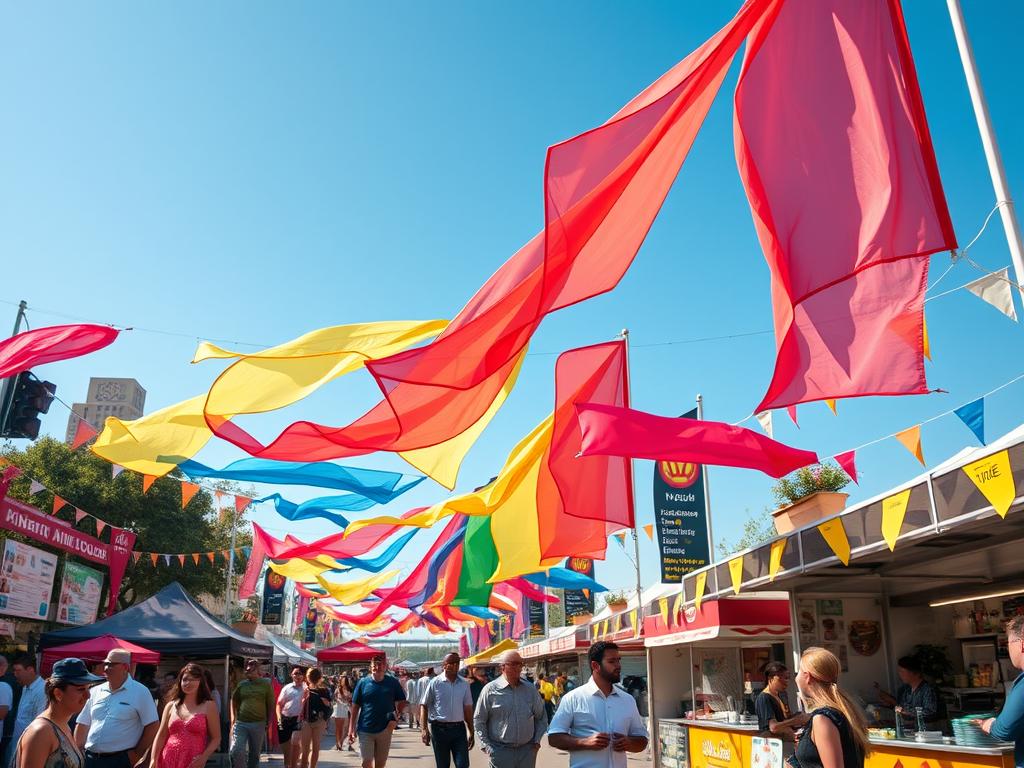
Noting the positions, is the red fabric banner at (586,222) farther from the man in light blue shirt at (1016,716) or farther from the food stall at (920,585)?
the food stall at (920,585)

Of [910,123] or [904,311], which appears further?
[904,311]

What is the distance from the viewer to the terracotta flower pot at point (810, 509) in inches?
423

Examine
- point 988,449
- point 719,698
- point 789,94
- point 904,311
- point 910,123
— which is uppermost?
point 789,94

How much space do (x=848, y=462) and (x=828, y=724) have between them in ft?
26.9

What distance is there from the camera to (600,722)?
18.2 feet

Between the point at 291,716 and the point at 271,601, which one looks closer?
the point at 291,716

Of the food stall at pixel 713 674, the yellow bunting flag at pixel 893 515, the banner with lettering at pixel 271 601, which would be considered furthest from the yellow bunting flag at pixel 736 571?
the banner with lettering at pixel 271 601

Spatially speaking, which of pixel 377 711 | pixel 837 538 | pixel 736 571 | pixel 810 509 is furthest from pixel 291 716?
pixel 837 538

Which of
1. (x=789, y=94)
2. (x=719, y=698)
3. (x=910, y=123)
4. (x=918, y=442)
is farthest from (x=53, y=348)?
(x=719, y=698)

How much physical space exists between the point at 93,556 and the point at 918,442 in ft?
52.9

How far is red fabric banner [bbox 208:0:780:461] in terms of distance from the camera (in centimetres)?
498

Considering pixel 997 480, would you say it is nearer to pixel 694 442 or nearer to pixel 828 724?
pixel 694 442

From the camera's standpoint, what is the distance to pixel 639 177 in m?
5.57

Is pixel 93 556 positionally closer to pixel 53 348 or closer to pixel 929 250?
pixel 53 348
